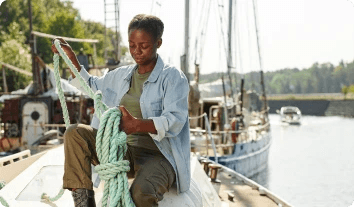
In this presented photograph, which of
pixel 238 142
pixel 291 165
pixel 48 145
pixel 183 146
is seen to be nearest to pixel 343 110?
pixel 291 165

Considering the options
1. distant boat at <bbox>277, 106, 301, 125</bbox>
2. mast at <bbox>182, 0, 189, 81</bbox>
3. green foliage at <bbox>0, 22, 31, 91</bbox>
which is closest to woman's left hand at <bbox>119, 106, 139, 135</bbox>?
mast at <bbox>182, 0, 189, 81</bbox>

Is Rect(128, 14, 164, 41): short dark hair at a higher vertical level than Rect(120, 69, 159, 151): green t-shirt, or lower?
higher

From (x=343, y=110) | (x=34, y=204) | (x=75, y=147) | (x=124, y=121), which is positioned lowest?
(x=343, y=110)

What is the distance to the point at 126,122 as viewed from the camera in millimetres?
2094

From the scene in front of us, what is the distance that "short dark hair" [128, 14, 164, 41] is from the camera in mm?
2350

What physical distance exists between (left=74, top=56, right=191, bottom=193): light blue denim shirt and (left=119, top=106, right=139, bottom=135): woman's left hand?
6.0 inches

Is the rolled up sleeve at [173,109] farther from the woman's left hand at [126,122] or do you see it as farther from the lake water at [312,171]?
the lake water at [312,171]

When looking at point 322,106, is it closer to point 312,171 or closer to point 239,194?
point 312,171

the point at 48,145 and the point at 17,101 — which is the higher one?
the point at 17,101

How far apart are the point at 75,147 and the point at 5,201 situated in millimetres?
Result: 950

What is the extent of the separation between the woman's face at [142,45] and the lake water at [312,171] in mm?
13676

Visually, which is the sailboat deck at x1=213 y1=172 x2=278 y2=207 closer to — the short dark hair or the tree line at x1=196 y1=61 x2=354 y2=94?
the short dark hair

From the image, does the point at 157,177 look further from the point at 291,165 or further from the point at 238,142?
the point at 291,165

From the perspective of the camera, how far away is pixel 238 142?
15.2 m
